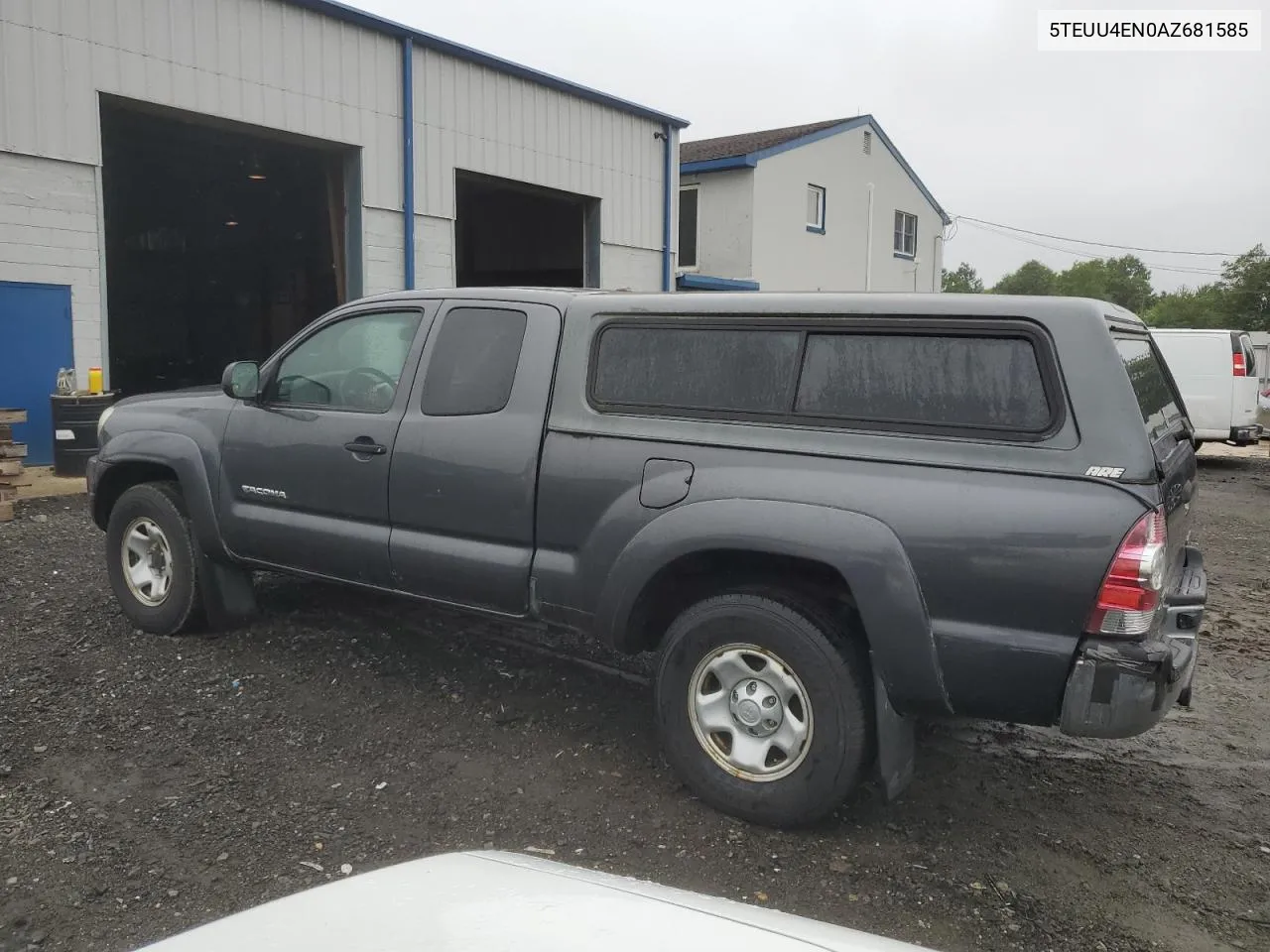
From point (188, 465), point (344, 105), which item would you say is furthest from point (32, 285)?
point (188, 465)

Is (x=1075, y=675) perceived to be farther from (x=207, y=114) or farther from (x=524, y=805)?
(x=207, y=114)

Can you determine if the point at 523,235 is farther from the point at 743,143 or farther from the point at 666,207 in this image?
the point at 743,143

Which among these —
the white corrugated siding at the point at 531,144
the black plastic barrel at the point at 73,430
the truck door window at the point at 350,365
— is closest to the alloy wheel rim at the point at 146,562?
the truck door window at the point at 350,365

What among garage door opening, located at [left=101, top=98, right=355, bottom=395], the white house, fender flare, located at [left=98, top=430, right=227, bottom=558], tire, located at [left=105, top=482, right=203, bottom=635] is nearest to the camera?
fender flare, located at [left=98, top=430, right=227, bottom=558]

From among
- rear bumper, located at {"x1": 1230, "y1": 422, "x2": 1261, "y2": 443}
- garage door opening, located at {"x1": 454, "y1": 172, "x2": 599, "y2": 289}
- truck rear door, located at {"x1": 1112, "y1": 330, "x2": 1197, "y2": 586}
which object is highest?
garage door opening, located at {"x1": 454, "y1": 172, "x2": 599, "y2": 289}

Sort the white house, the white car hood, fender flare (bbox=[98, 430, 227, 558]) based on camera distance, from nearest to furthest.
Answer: the white car hood
fender flare (bbox=[98, 430, 227, 558])
the white house

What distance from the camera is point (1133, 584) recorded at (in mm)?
3010

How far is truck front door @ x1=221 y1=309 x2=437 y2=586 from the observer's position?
468 centimetres

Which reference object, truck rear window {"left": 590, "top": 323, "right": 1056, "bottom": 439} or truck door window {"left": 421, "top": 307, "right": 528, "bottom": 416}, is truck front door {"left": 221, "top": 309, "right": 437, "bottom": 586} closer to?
truck door window {"left": 421, "top": 307, "right": 528, "bottom": 416}

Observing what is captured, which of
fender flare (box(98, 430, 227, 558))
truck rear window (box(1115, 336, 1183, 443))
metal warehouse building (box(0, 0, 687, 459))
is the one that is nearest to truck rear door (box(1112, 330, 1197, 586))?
truck rear window (box(1115, 336, 1183, 443))

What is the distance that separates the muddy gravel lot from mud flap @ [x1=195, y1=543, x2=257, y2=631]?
0.45ft

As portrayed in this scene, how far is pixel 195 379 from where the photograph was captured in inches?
894

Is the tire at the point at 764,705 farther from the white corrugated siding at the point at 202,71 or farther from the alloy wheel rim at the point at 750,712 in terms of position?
the white corrugated siding at the point at 202,71

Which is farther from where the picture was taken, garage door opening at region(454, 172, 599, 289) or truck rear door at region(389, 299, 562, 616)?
garage door opening at region(454, 172, 599, 289)
